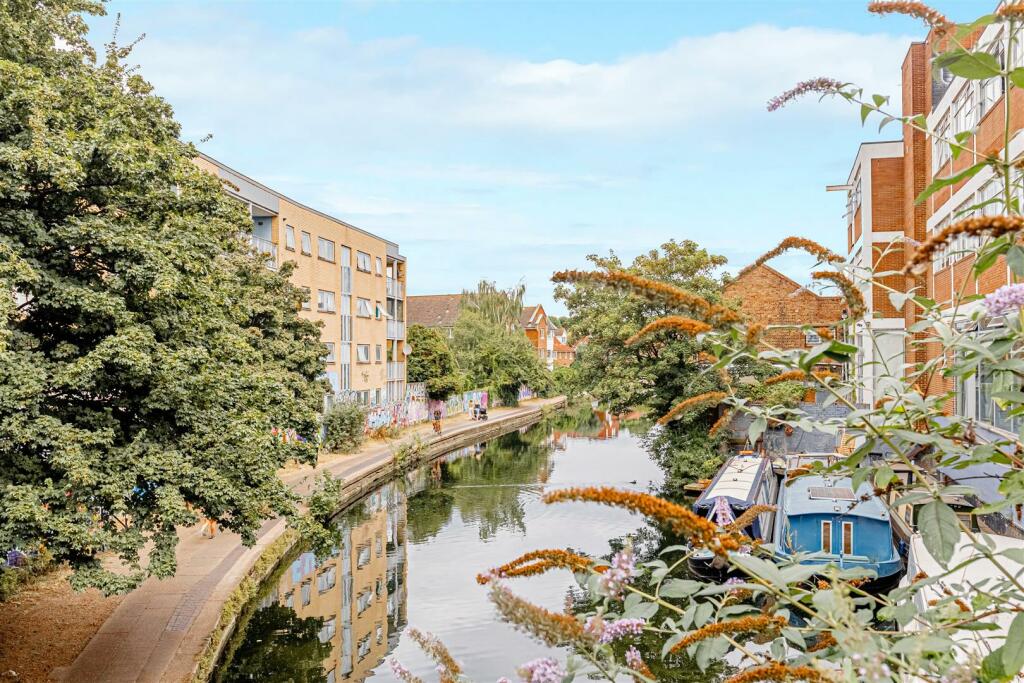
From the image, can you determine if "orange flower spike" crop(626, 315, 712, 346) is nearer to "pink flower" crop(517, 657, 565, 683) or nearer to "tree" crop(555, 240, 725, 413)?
"pink flower" crop(517, 657, 565, 683)

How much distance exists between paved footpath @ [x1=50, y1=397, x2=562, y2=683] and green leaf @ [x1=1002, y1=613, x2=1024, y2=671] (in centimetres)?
1114

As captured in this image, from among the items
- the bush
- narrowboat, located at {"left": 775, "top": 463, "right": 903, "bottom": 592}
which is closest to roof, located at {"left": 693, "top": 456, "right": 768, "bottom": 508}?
narrowboat, located at {"left": 775, "top": 463, "right": 903, "bottom": 592}

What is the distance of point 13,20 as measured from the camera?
10859mm

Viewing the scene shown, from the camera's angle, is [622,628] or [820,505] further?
[820,505]

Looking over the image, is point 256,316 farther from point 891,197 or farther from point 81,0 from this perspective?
point 891,197

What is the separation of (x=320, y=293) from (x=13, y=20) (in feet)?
93.3

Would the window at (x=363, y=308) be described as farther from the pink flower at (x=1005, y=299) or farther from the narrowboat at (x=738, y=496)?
the pink flower at (x=1005, y=299)

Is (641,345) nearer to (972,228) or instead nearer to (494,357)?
(972,228)

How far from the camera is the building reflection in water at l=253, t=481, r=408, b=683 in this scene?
48.4 ft

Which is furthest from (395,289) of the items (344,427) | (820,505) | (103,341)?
(103,341)

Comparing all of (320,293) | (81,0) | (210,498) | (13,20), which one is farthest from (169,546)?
(320,293)

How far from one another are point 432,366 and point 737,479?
3313cm

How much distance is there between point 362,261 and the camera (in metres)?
44.6

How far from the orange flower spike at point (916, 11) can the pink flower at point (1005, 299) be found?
0.98m
